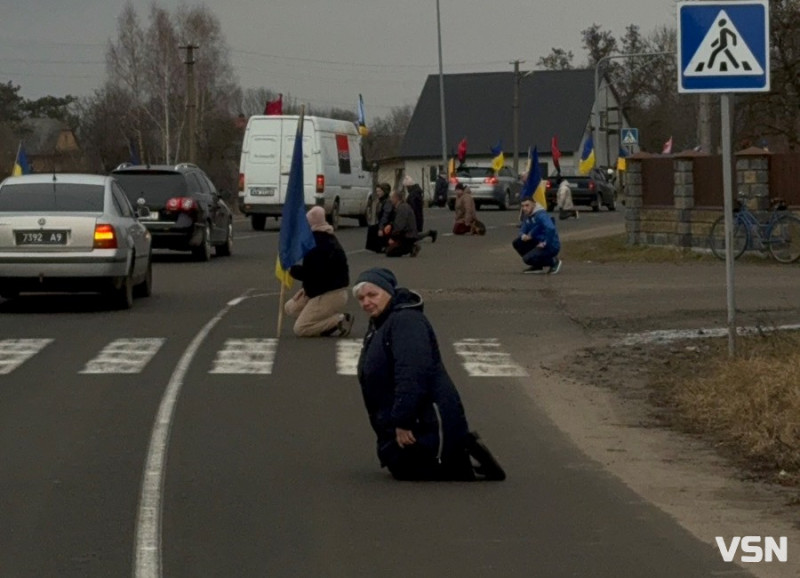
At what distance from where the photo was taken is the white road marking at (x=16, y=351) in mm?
15297

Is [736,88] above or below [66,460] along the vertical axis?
above

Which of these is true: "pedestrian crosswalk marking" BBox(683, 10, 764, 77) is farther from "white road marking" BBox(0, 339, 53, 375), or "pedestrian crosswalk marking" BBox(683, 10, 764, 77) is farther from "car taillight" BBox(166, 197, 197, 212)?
"car taillight" BBox(166, 197, 197, 212)

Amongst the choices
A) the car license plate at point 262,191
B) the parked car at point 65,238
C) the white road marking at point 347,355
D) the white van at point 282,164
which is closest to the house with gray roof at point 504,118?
the white van at point 282,164

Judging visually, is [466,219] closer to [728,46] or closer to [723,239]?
[723,239]

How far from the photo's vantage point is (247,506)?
9.01m

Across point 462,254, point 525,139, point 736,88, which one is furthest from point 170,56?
point 736,88

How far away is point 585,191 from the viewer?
64.3m

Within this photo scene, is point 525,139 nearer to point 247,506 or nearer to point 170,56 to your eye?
point 170,56

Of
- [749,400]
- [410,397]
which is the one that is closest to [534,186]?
[749,400]

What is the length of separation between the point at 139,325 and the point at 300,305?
1.97 meters

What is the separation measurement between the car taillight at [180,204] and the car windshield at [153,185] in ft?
0.29

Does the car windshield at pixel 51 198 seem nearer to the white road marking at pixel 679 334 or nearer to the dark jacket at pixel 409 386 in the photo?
the white road marking at pixel 679 334

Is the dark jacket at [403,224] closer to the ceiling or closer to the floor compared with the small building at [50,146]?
closer to the floor

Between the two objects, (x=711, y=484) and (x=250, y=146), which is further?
(x=250, y=146)
